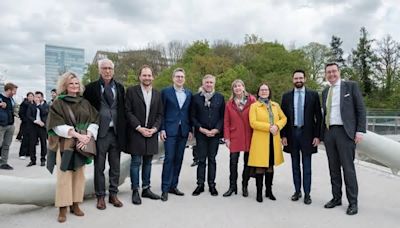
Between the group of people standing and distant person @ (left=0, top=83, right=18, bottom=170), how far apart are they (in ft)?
13.8

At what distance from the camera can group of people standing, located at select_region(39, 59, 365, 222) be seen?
455 centimetres

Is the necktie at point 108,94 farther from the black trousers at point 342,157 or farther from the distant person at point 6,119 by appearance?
the distant person at point 6,119

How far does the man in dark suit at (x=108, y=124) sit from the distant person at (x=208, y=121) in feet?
3.67

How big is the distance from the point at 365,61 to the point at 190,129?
49599 millimetres

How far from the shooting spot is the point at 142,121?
521 centimetres

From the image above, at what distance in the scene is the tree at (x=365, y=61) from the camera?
1875 inches

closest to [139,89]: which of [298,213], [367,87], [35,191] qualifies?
[35,191]

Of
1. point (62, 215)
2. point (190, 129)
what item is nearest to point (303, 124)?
point (190, 129)

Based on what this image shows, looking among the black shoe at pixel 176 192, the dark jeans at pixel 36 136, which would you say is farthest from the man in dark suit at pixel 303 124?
the dark jeans at pixel 36 136

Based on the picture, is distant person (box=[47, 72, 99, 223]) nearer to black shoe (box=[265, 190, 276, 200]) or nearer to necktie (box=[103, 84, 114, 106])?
necktie (box=[103, 84, 114, 106])

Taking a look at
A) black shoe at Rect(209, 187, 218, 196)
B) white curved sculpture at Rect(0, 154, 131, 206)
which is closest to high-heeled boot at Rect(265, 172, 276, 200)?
black shoe at Rect(209, 187, 218, 196)

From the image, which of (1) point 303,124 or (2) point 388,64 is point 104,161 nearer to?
(1) point 303,124

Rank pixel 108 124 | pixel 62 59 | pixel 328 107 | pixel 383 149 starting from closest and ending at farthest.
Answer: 1. pixel 108 124
2. pixel 328 107
3. pixel 383 149
4. pixel 62 59

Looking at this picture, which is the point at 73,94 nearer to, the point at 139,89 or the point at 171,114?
the point at 139,89
